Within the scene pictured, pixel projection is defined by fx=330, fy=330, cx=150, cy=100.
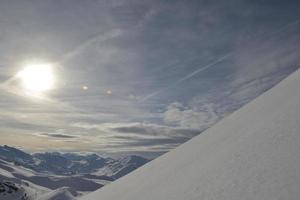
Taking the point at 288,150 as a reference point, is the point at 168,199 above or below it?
below

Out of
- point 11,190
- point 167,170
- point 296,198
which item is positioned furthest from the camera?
point 11,190

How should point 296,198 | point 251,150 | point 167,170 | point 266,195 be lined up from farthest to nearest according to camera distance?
point 167,170
point 251,150
point 266,195
point 296,198

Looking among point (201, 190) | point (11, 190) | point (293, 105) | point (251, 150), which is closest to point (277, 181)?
point (201, 190)

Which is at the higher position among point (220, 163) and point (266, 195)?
point (220, 163)

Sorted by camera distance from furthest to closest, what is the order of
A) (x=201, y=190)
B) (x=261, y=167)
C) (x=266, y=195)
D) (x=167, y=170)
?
1. (x=167, y=170)
2. (x=201, y=190)
3. (x=261, y=167)
4. (x=266, y=195)

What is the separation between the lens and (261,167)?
6082 millimetres

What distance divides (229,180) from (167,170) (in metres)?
4.92

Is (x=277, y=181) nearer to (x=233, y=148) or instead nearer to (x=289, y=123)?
(x=289, y=123)

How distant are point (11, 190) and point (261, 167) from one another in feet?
608

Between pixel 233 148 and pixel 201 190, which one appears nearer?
pixel 201 190

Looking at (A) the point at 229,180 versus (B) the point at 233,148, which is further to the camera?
(B) the point at 233,148

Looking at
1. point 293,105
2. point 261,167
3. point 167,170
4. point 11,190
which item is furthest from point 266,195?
point 11,190

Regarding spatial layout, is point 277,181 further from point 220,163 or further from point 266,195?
point 220,163

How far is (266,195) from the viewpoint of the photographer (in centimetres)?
492
